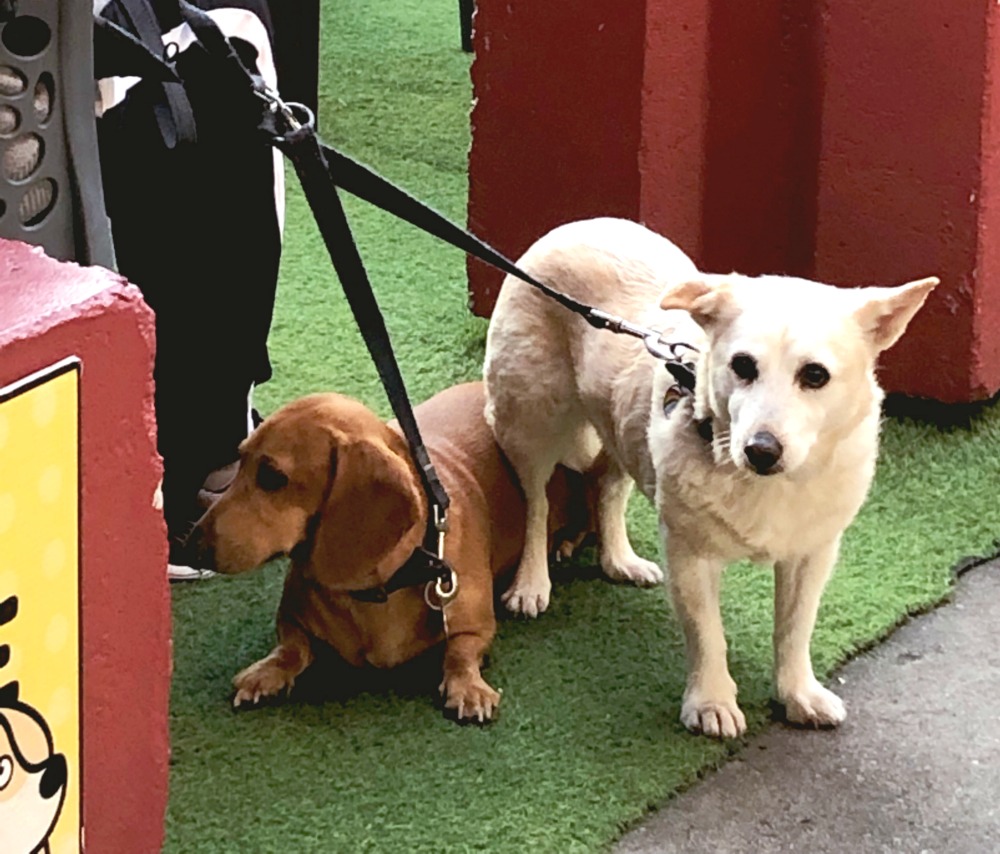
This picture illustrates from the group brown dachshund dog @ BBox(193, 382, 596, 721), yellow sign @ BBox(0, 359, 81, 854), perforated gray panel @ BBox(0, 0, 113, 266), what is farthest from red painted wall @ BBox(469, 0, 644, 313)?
yellow sign @ BBox(0, 359, 81, 854)

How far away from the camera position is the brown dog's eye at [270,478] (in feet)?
5.60

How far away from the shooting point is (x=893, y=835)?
5.21 ft

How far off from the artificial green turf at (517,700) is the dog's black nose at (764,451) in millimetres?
369

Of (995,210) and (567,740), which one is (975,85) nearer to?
(995,210)

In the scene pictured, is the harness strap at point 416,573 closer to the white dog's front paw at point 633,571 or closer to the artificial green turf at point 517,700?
the artificial green turf at point 517,700

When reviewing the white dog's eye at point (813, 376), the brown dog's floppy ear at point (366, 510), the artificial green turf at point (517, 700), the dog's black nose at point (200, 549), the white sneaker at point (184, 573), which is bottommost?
the artificial green turf at point (517, 700)

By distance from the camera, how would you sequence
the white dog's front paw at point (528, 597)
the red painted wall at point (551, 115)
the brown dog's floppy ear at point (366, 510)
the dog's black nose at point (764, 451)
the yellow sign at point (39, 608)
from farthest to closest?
1. the red painted wall at point (551, 115)
2. the white dog's front paw at point (528, 597)
3. the brown dog's floppy ear at point (366, 510)
4. the dog's black nose at point (764, 451)
5. the yellow sign at point (39, 608)

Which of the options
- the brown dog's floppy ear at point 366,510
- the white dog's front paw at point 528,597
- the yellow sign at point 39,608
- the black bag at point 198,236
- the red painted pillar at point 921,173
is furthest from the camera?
the red painted pillar at point 921,173

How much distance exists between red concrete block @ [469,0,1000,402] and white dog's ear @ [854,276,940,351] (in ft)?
2.92

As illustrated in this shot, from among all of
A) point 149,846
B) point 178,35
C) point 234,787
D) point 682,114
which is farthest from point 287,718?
point 682,114

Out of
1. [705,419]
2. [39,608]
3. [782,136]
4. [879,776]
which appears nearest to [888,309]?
[705,419]

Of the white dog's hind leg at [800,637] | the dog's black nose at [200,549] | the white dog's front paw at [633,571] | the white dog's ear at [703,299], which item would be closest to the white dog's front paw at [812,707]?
the white dog's hind leg at [800,637]

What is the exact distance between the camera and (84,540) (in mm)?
1153

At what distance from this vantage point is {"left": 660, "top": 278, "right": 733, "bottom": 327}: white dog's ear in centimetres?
160
